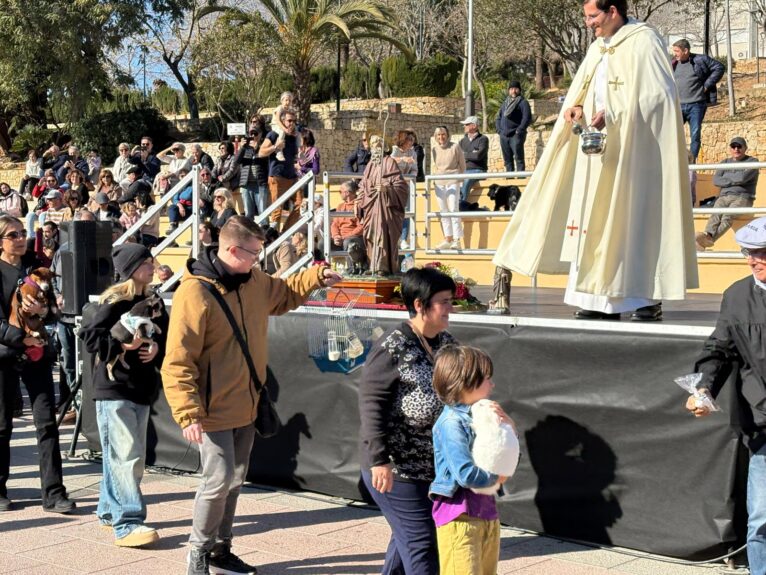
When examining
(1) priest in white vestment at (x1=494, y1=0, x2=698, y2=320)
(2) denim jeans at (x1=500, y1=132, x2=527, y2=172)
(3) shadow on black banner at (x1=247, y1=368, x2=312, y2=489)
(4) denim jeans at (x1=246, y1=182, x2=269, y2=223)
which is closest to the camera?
(1) priest in white vestment at (x1=494, y1=0, x2=698, y2=320)

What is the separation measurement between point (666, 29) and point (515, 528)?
39088mm

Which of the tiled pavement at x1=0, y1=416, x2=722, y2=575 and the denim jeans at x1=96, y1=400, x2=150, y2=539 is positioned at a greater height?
the denim jeans at x1=96, y1=400, x2=150, y2=539

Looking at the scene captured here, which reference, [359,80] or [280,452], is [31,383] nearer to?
[280,452]

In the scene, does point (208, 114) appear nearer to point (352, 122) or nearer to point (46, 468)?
point (352, 122)

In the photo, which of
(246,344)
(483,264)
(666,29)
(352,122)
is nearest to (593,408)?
(246,344)

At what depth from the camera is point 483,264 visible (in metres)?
12.8

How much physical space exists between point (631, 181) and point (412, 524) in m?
3.06

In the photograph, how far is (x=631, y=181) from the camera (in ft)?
22.4

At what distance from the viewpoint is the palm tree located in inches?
1196

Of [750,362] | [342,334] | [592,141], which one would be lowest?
[342,334]

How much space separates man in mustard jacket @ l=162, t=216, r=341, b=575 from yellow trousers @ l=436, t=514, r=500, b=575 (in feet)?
5.43

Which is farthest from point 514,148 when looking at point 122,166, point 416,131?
point 416,131

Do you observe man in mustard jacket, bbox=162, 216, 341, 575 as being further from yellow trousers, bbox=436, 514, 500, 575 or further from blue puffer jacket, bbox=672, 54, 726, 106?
blue puffer jacket, bbox=672, 54, 726, 106

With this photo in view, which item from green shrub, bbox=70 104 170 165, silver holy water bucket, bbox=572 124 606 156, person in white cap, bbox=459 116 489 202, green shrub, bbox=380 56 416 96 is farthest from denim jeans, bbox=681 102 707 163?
green shrub, bbox=380 56 416 96
